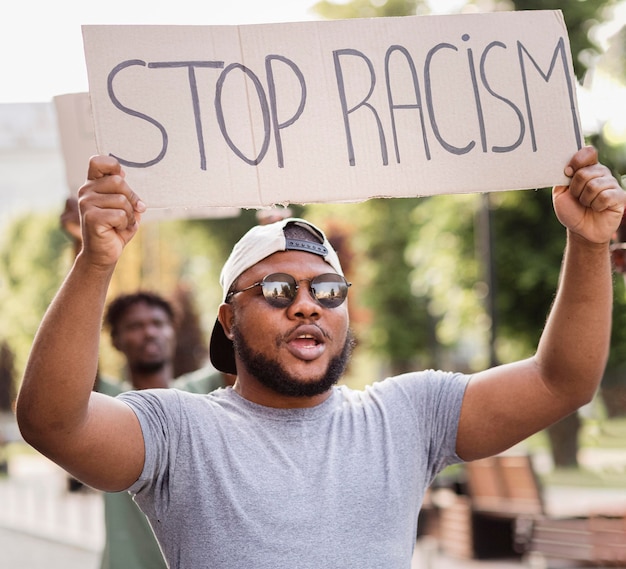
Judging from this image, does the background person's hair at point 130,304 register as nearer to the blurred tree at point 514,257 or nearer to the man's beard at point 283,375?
the man's beard at point 283,375

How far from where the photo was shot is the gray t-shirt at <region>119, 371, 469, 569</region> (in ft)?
8.24

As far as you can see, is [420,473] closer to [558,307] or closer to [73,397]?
[558,307]

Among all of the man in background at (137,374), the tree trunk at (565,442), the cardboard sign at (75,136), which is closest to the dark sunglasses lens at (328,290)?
the cardboard sign at (75,136)

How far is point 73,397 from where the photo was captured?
230 cm

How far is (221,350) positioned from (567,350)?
40.9 inches

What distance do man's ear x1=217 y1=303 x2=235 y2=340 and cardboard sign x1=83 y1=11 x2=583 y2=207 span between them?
49cm

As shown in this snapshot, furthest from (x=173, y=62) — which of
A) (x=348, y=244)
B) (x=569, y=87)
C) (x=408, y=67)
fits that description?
(x=348, y=244)

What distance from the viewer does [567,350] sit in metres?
2.74

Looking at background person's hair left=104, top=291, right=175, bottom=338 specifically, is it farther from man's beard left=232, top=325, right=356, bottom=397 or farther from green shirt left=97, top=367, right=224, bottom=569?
man's beard left=232, top=325, right=356, bottom=397

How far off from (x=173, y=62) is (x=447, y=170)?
0.76 m

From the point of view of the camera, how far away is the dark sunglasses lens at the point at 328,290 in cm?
280

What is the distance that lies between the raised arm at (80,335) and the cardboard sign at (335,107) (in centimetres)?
17

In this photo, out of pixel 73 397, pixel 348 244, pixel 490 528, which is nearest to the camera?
pixel 73 397

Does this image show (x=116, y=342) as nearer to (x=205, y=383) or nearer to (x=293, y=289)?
(x=205, y=383)
